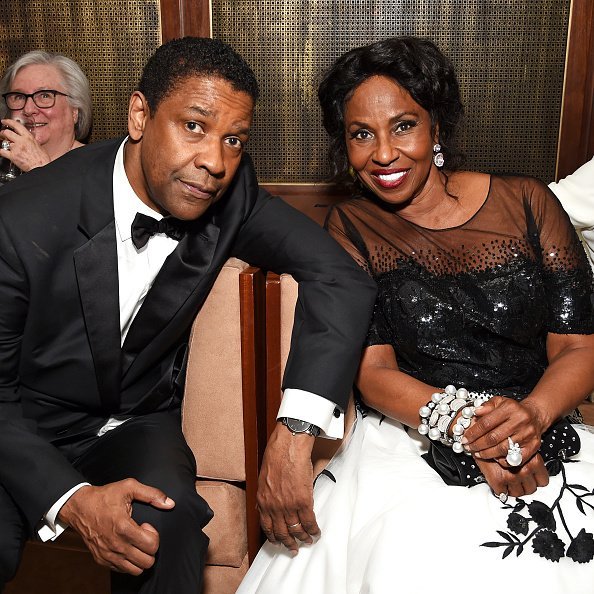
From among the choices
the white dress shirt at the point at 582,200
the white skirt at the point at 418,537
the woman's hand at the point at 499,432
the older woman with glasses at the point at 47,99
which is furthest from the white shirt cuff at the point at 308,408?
the older woman with glasses at the point at 47,99

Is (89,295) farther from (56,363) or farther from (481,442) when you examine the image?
(481,442)

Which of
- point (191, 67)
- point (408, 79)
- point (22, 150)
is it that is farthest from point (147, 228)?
point (22, 150)

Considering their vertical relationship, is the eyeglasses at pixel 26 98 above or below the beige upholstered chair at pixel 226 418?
above

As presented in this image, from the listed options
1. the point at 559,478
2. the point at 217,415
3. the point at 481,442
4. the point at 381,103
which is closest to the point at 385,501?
the point at 481,442

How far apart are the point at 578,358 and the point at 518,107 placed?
6.04 feet

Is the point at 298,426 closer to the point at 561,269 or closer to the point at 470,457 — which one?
the point at 470,457

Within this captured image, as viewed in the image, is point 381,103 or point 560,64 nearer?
point 381,103

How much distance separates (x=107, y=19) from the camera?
11.2 feet

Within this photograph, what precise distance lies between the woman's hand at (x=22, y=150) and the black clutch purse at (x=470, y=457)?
199 centimetres

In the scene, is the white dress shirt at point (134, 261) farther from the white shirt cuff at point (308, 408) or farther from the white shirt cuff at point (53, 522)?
the white shirt cuff at point (53, 522)

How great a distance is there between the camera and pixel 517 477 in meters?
1.61

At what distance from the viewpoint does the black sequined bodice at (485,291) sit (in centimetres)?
193

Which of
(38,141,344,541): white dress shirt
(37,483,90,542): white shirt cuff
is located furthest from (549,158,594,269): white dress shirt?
(37,483,90,542): white shirt cuff

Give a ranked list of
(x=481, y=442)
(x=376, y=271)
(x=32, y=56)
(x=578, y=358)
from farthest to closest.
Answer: (x=32, y=56) < (x=376, y=271) < (x=578, y=358) < (x=481, y=442)
